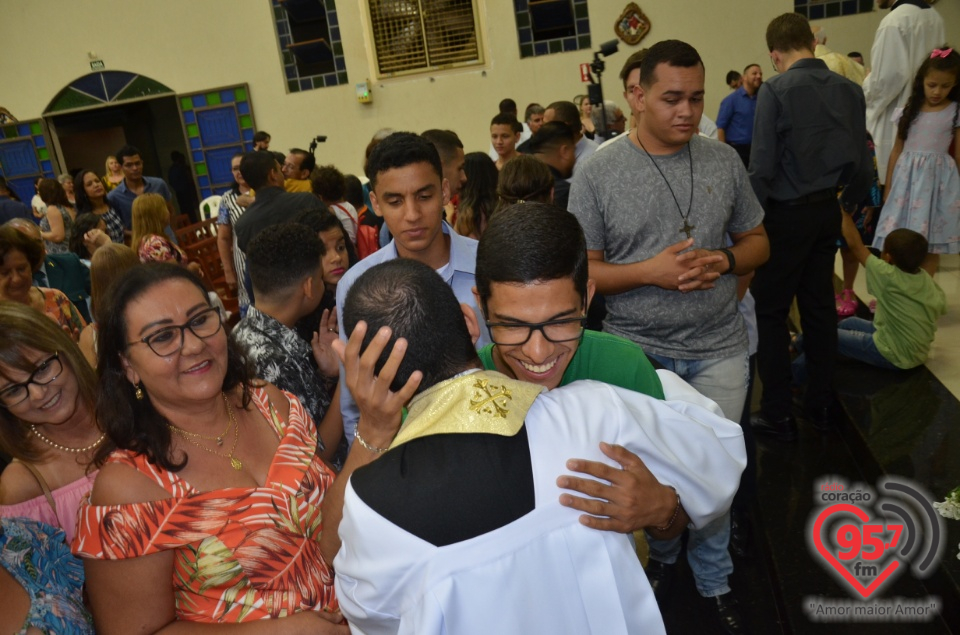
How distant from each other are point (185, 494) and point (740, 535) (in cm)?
222

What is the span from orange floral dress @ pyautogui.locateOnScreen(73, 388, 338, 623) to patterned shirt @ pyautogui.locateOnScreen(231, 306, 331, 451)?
577 millimetres

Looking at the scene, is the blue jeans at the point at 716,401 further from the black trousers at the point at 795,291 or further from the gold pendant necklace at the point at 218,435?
the gold pendant necklace at the point at 218,435

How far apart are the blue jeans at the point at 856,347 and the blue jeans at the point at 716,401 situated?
1.84 m

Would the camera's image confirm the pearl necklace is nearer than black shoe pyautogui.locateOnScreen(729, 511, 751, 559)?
Yes

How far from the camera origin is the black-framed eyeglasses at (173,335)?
1.51 m

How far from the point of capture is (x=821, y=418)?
3625mm

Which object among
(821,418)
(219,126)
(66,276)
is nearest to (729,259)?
(821,418)

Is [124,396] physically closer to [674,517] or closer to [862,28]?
[674,517]

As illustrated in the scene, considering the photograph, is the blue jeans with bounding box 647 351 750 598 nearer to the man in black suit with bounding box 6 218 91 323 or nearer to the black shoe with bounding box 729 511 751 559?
the black shoe with bounding box 729 511 751 559

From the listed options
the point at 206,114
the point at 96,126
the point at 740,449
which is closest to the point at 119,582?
the point at 740,449

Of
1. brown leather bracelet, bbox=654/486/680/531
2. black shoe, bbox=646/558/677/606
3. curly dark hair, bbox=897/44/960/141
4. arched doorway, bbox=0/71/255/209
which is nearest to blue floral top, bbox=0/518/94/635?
brown leather bracelet, bbox=654/486/680/531

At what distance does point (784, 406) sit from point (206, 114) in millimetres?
9892

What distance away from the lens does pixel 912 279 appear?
3.73 metres

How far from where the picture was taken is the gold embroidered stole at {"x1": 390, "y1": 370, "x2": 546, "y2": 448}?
1.06 meters
